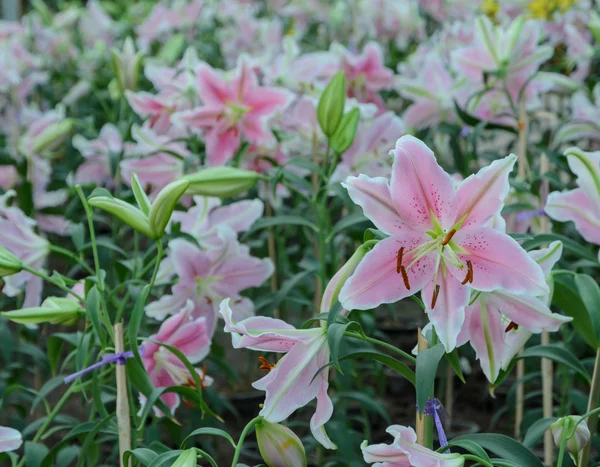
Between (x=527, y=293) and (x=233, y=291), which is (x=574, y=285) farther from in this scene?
(x=233, y=291)

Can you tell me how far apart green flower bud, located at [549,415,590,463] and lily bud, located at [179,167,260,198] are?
550mm

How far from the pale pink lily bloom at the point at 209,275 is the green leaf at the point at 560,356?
0.50 m

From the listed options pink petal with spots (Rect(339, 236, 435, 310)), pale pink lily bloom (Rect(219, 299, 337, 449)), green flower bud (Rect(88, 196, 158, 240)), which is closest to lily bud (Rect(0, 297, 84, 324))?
green flower bud (Rect(88, 196, 158, 240))

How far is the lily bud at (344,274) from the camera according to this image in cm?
88

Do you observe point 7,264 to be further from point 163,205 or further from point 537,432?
point 537,432

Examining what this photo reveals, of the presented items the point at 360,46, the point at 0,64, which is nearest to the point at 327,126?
the point at 0,64

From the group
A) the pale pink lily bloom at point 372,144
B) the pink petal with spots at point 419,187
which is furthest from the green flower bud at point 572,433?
the pale pink lily bloom at point 372,144

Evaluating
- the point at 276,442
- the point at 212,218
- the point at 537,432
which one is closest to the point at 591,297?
the point at 537,432

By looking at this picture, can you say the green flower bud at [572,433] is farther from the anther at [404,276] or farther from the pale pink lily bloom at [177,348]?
the pale pink lily bloom at [177,348]

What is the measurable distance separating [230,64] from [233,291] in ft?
5.43

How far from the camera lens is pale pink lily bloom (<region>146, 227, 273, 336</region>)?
142cm

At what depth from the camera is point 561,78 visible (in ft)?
6.22

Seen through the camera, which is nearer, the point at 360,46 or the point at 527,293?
the point at 527,293

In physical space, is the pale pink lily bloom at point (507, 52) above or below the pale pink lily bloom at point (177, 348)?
above
